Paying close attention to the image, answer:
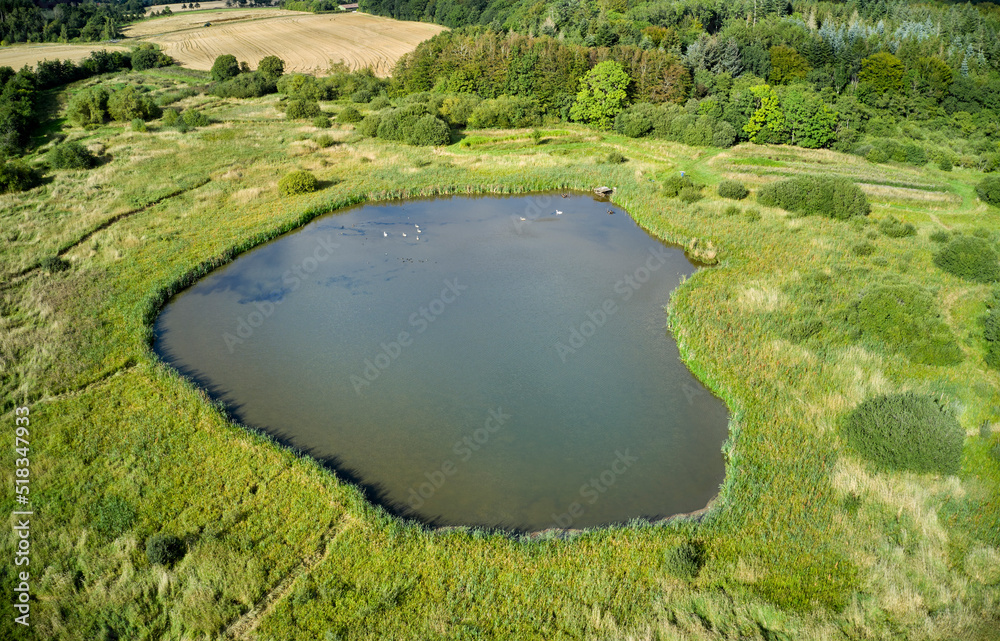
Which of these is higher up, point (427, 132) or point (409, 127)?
point (409, 127)

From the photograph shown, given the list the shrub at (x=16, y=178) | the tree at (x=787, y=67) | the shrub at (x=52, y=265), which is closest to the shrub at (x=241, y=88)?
the shrub at (x=16, y=178)

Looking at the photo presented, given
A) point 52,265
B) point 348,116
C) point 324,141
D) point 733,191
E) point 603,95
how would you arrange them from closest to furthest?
point 52,265
point 733,191
point 324,141
point 603,95
point 348,116

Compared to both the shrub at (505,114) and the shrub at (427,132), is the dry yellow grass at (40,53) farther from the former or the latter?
the shrub at (505,114)

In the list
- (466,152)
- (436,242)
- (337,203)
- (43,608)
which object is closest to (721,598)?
(43,608)

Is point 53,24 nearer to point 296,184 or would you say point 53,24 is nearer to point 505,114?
point 505,114

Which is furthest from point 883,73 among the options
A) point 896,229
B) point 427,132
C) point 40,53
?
point 40,53
